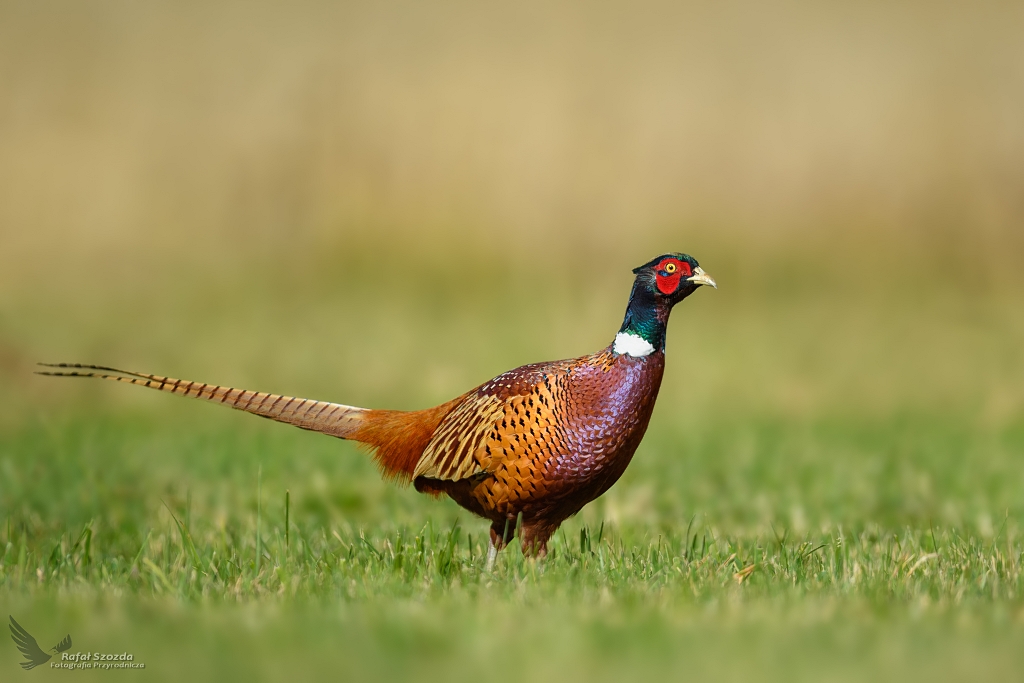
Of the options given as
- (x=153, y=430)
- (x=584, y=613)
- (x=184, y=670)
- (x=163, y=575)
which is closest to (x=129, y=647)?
(x=184, y=670)

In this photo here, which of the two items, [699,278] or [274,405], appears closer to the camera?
[699,278]

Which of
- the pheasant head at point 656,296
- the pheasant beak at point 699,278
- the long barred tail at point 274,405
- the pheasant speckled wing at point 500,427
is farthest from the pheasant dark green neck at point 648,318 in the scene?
the long barred tail at point 274,405

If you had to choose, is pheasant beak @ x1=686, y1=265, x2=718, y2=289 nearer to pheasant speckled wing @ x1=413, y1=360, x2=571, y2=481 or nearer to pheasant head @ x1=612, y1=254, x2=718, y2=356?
pheasant head @ x1=612, y1=254, x2=718, y2=356

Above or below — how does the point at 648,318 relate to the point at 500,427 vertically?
above

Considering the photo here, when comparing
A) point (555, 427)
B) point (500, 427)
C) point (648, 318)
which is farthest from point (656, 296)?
point (500, 427)

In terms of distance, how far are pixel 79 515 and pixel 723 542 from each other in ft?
13.1

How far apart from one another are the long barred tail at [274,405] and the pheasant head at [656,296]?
4.78ft

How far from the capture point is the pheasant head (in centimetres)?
511

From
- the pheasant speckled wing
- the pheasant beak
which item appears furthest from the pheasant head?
the pheasant speckled wing

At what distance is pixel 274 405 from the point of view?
5602 millimetres

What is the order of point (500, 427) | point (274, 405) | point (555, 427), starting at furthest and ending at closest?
point (274, 405) → point (500, 427) → point (555, 427)

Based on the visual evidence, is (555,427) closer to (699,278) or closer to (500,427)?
(500,427)

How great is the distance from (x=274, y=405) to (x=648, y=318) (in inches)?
73.5

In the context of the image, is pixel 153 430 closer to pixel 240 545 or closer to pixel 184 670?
pixel 240 545
